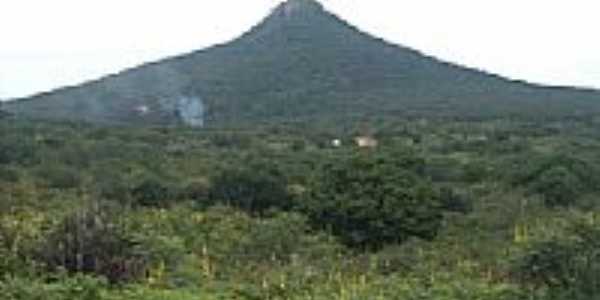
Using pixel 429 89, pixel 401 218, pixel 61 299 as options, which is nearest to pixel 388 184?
pixel 401 218

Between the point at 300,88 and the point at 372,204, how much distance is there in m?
78.0

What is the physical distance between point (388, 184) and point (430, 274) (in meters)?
6.76

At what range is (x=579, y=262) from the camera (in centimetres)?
1564

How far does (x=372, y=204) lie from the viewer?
22141 millimetres

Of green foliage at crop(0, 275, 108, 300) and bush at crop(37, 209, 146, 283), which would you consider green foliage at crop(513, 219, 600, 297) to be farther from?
green foliage at crop(0, 275, 108, 300)

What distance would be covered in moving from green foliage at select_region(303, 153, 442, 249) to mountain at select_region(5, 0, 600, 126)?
51211 millimetres

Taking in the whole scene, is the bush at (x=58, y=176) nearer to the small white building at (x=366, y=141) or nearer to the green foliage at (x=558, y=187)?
the green foliage at (x=558, y=187)

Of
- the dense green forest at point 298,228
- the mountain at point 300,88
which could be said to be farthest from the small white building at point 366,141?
the mountain at point 300,88

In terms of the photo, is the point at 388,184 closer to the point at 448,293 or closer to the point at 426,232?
the point at 426,232

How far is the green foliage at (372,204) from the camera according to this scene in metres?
21.5

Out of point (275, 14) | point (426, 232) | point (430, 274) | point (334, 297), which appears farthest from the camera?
point (275, 14)

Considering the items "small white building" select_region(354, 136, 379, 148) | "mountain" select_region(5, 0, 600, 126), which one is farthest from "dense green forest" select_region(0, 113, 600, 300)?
"mountain" select_region(5, 0, 600, 126)

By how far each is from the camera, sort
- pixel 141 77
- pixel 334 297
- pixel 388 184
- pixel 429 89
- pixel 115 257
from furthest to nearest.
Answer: pixel 141 77
pixel 429 89
pixel 388 184
pixel 115 257
pixel 334 297

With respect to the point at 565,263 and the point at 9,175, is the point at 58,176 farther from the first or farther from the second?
the point at 565,263
